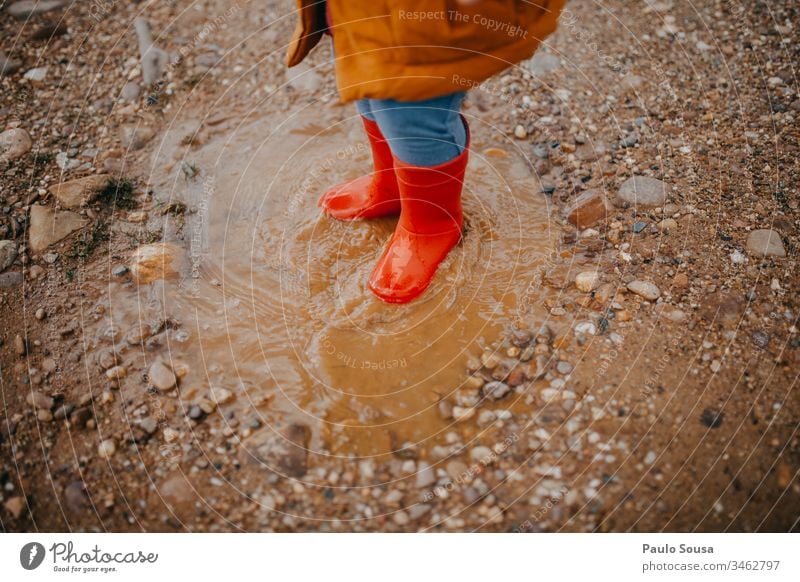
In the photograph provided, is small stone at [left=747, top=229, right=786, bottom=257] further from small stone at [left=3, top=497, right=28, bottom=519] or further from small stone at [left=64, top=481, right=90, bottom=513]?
small stone at [left=3, top=497, right=28, bottom=519]

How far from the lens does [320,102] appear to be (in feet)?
6.64

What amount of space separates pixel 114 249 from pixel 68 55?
3.27ft

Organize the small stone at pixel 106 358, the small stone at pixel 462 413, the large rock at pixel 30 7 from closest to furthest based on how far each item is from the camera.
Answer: the small stone at pixel 462 413, the small stone at pixel 106 358, the large rock at pixel 30 7

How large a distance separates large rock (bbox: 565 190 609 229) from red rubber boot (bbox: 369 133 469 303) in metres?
0.33

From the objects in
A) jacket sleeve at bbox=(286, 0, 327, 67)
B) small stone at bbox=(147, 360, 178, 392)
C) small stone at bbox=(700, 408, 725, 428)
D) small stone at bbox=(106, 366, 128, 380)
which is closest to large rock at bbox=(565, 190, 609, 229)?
small stone at bbox=(700, 408, 725, 428)

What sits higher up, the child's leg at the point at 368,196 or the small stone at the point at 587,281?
the child's leg at the point at 368,196

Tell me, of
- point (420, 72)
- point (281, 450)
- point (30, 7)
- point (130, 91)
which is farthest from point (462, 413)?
point (30, 7)

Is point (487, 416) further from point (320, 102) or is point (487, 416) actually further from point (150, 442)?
point (320, 102)

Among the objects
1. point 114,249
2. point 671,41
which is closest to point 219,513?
point 114,249

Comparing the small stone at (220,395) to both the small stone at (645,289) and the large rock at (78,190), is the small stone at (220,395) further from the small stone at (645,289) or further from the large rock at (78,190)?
the small stone at (645,289)

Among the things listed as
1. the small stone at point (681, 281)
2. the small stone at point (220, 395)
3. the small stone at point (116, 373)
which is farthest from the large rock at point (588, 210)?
the small stone at point (116, 373)

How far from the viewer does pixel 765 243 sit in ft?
4.95

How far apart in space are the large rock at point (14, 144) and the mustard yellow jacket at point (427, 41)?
135 cm
